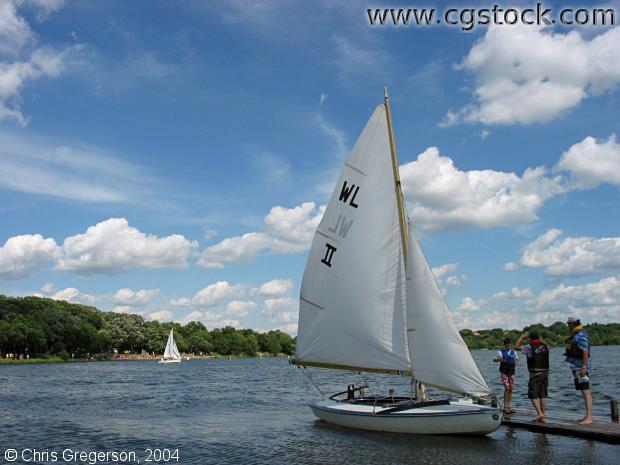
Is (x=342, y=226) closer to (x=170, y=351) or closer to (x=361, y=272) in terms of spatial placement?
(x=361, y=272)

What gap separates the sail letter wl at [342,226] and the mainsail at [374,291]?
5cm

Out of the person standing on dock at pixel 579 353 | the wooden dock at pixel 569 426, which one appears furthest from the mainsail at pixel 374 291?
the person standing on dock at pixel 579 353

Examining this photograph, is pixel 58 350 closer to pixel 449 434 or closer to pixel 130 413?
pixel 130 413

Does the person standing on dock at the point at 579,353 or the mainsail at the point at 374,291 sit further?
the mainsail at the point at 374,291

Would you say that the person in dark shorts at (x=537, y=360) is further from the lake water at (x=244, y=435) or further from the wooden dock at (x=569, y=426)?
the lake water at (x=244, y=435)

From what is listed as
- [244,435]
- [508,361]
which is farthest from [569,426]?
[244,435]

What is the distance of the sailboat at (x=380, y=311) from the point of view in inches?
908

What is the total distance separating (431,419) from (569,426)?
5.13 metres

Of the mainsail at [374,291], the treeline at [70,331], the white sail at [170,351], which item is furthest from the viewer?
the white sail at [170,351]

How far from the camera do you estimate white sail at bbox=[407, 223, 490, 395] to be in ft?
74.9

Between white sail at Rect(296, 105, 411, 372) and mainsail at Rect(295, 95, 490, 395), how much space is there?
44 millimetres

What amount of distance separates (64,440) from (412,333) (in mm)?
17226

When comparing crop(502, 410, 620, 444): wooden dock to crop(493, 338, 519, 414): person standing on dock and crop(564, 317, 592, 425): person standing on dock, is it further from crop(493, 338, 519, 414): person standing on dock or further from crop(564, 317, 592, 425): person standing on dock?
crop(493, 338, 519, 414): person standing on dock

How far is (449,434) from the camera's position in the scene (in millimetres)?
23266
